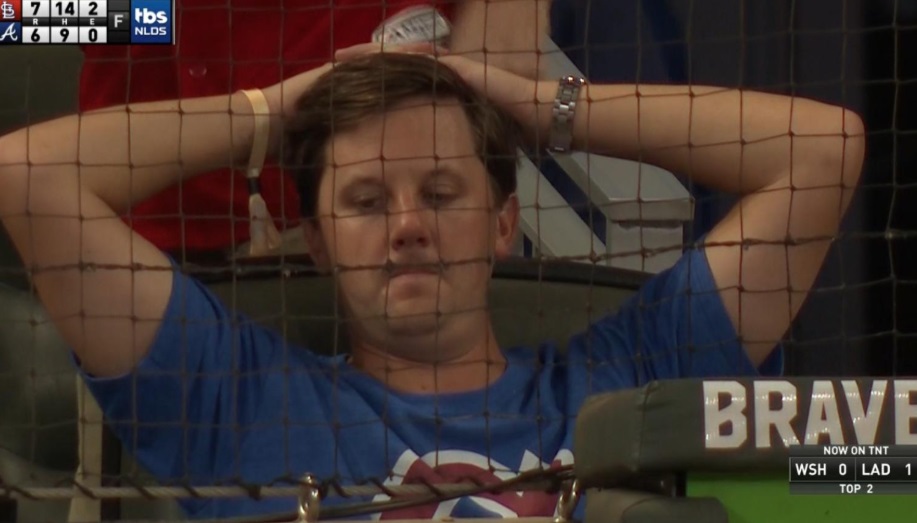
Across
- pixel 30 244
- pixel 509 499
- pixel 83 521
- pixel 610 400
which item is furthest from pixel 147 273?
pixel 610 400

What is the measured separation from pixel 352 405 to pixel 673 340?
34 centimetres

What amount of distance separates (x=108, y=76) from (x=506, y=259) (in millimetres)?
548

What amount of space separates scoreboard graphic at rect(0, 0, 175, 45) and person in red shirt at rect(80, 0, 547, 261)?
0.02 meters

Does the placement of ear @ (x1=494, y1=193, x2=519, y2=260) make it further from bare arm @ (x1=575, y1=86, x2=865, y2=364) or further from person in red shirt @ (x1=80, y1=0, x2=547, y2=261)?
person in red shirt @ (x1=80, y1=0, x2=547, y2=261)

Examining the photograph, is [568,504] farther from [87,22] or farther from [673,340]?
[87,22]

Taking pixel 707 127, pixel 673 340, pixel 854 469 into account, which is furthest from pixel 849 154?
pixel 854 469

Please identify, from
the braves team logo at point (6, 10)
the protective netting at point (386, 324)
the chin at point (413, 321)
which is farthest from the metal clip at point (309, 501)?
the braves team logo at point (6, 10)

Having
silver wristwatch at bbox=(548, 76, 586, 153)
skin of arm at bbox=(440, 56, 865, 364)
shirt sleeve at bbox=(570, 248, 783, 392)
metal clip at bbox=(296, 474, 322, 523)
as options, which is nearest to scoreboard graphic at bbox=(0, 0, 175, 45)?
skin of arm at bbox=(440, 56, 865, 364)

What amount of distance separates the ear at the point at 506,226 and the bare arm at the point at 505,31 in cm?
15

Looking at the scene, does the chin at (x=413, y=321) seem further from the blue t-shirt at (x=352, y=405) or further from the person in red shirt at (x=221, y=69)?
the person in red shirt at (x=221, y=69)

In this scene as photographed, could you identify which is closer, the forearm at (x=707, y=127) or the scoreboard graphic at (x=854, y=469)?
the scoreboard graphic at (x=854, y=469)

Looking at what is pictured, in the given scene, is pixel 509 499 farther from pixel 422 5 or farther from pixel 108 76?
pixel 108 76

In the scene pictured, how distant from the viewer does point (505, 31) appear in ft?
6.29

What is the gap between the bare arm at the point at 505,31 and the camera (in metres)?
1.90
